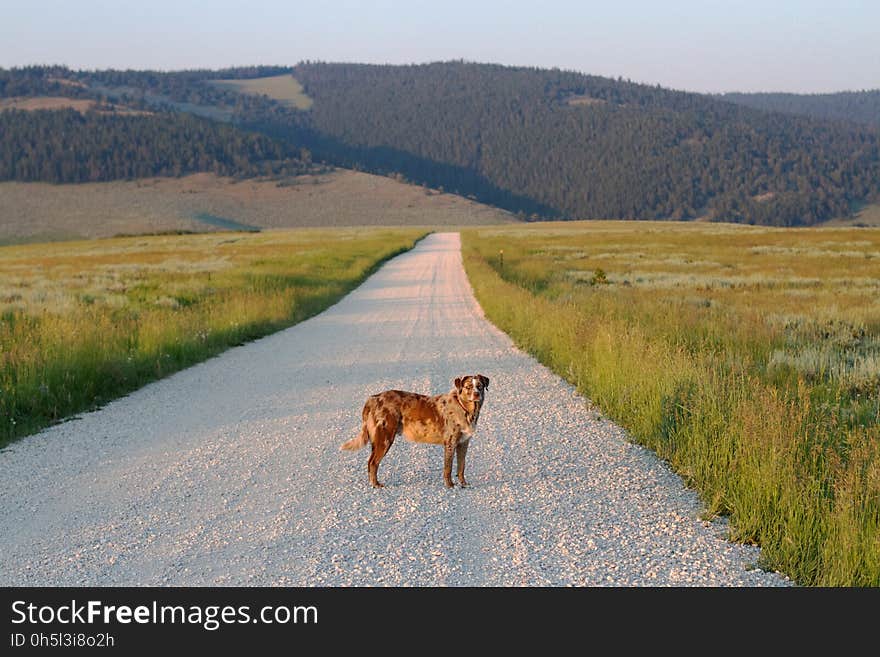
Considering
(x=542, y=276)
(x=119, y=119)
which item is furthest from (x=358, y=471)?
(x=119, y=119)

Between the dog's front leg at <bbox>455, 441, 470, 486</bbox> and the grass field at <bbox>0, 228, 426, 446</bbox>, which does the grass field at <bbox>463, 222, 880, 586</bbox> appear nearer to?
the dog's front leg at <bbox>455, 441, 470, 486</bbox>

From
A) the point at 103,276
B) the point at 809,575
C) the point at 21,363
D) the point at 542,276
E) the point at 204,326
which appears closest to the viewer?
the point at 809,575

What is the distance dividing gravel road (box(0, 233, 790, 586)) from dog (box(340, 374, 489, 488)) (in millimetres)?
390

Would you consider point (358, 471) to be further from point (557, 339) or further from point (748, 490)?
point (557, 339)

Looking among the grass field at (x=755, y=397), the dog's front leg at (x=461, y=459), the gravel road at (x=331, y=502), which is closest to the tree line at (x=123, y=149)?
the grass field at (x=755, y=397)

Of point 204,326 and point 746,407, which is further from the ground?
point 746,407

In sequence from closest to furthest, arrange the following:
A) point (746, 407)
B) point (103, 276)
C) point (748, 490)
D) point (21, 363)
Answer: point (748, 490) < point (746, 407) < point (21, 363) < point (103, 276)

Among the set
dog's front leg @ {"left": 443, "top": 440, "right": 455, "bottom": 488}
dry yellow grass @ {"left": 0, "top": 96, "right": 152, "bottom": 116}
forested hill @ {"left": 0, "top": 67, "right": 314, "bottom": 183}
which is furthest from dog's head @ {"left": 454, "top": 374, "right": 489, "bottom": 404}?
dry yellow grass @ {"left": 0, "top": 96, "right": 152, "bottom": 116}

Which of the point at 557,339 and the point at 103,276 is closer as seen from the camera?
the point at 557,339

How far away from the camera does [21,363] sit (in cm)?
1045

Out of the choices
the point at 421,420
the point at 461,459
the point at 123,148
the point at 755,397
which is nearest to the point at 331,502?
the point at 421,420

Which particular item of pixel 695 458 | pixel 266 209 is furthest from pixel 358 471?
pixel 266 209

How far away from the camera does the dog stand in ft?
20.6

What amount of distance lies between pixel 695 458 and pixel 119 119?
7275 inches
